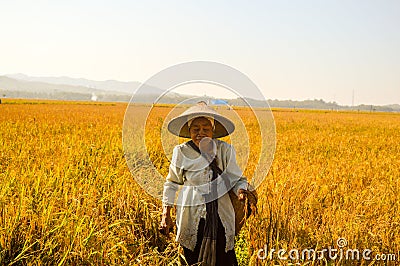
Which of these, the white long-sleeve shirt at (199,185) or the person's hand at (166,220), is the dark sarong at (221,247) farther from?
the person's hand at (166,220)

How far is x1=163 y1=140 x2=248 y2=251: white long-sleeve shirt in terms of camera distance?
7.72ft

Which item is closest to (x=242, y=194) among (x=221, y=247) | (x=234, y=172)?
(x=234, y=172)

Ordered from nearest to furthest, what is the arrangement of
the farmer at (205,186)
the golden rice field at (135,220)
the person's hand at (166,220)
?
the golden rice field at (135,220) < the farmer at (205,186) < the person's hand at (166,220)

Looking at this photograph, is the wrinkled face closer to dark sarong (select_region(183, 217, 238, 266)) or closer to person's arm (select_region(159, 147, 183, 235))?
person's arm (select_region(159, 147, 183, 235))

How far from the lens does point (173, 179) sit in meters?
2.45

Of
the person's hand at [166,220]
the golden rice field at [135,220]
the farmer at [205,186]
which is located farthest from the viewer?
the person's hand at [166,220]

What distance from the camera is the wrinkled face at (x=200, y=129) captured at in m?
2.36

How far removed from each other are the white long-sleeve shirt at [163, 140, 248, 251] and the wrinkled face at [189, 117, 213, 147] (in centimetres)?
7

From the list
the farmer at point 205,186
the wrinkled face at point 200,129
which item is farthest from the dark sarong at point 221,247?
the wrinkled face at point 200,129

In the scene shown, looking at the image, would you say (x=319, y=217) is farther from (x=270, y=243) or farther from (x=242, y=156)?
(x=242, y=156)

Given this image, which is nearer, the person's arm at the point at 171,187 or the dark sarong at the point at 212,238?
the dark sarong at the point at 212,238

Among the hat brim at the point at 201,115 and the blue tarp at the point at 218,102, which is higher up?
the blue tarp at the point at 218,102

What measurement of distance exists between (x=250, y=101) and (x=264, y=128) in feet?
0.98

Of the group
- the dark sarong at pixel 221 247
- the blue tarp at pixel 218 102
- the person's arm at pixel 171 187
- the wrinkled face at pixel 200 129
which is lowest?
the dark sarong at pixel 221 247
